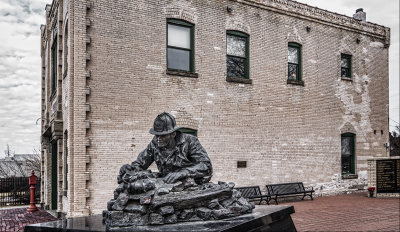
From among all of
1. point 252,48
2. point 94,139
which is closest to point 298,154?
point 252,48

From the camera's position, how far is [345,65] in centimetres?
1970

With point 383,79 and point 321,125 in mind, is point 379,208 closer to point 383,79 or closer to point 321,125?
point 321,125

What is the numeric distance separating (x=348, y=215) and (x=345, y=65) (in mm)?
10067

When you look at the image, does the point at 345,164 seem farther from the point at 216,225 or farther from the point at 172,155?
the point at 216,225

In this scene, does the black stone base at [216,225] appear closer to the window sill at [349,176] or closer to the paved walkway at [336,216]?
the paved walkway at [336,216]

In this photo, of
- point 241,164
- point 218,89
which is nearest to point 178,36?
point 218,89

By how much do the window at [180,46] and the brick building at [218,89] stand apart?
0.04 m

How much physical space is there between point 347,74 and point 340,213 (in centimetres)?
964

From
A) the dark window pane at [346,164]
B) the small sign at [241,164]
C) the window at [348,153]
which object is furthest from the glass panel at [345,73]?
the small sign at [241,164]

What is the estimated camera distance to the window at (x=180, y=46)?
14000 mm

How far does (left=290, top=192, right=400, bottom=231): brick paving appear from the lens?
9.72 metres

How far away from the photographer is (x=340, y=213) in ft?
39.9

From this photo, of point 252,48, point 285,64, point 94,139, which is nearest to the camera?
point 94,139

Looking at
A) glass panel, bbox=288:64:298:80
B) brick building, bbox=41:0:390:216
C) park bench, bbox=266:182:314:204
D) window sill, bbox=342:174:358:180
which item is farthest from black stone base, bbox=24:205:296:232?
window sill, bbox=342:174:358:180
